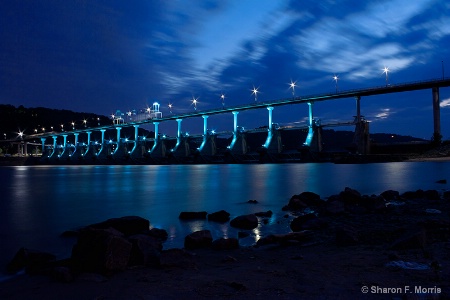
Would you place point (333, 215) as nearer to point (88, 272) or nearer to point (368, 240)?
point (368, 240)

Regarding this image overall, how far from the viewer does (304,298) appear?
12.6ft

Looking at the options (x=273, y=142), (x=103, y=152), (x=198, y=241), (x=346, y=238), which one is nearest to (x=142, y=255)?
(x=198, y=241)

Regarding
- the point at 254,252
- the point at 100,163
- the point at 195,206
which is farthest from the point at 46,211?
the point at 100,163

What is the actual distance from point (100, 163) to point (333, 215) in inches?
4539

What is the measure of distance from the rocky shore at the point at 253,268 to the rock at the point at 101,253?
0.05ft

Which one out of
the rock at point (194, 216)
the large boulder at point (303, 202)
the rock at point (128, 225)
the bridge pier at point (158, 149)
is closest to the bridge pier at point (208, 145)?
the bridge pier at point (158, 149)

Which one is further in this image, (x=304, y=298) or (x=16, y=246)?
(x=16, y=246)

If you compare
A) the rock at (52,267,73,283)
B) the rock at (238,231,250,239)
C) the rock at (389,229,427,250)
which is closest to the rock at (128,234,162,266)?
the rock at (52,267,73,283)

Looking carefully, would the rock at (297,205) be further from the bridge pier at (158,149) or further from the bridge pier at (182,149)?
the bridge pier at (158,149)

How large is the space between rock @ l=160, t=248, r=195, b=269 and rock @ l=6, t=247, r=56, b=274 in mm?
1966

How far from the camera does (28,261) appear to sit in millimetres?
6000

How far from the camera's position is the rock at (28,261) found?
5.73 m

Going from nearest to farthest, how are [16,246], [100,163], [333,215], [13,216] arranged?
[16,246] → [333,215] → [13,216] → [100,163]

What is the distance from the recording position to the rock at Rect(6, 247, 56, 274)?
18.8ft
